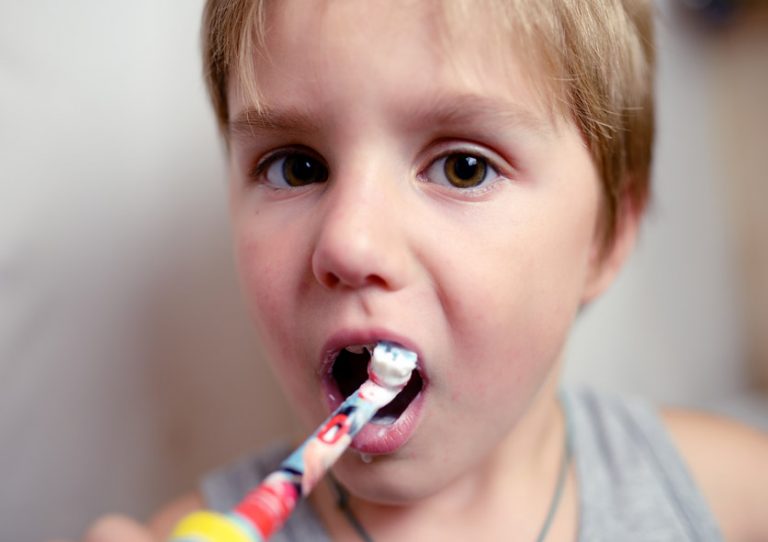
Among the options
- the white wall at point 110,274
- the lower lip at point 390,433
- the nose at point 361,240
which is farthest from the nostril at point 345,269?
the white wall at point 110,274

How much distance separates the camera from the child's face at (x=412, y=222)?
585mm

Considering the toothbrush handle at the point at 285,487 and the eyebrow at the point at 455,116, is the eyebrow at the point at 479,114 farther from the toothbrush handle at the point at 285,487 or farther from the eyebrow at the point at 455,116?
the toothbrush handle at the point at 285,487

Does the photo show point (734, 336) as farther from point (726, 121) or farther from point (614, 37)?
point (614, 37)

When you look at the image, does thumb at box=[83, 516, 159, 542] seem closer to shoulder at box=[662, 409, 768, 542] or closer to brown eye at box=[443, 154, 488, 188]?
brown eye at box=[443, 154, 488, 188]

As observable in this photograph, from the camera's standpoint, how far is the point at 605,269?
31.5 inches

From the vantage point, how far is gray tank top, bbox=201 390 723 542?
0.79 m

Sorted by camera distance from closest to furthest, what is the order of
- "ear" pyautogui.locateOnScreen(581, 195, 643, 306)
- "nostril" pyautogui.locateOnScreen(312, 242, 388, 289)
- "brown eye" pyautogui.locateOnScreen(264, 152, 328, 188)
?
"nostril" pyautogui.locateOnScreen(312, 242, 388, 289) → "brown eye" pyautogui.locateOnScreen(264, 152, 328, 188) → "ear" pyautogui.locateOnScreen(581, 195, 643, 306)

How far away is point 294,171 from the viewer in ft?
2.25

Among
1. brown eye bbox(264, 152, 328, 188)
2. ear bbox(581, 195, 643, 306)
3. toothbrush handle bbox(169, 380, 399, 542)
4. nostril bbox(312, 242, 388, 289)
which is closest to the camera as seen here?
toothbrush handle bbox(169, 380, 399, 542)

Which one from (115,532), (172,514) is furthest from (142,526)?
(115,532)

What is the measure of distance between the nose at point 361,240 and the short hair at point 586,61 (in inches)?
5.2

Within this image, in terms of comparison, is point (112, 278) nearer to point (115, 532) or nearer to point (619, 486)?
point (115, 532)

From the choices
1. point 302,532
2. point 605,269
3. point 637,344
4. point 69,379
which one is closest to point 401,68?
point 605,269

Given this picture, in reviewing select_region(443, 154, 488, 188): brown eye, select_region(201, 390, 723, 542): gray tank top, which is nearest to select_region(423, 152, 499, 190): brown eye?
select_region(443, 154, 488, 188): brown eye
